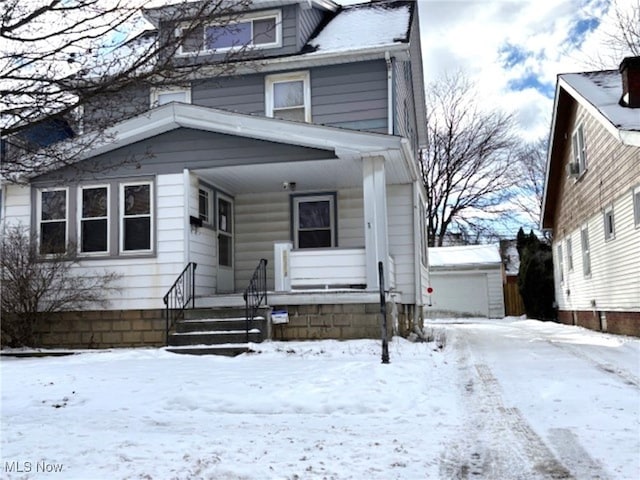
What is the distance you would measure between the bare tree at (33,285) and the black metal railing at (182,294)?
125 centimetres

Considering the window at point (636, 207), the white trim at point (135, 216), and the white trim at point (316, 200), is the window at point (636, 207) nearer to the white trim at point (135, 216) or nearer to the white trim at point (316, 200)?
the white trim at point (316, 200)

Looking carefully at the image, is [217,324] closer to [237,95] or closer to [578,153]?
[237,95]

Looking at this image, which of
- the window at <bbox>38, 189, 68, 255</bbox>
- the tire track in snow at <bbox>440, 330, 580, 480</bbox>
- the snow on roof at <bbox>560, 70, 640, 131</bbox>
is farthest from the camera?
the window at <bbox>38, 189, 68, 255</bbox>

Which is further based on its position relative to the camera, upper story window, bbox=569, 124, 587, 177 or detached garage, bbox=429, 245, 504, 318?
detached garage, bbox=429, 245, 504, 318

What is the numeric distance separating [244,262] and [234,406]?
795cm

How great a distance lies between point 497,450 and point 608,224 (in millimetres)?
11106

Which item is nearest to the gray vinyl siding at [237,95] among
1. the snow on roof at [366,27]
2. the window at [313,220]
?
the snow on roof at [366,27]

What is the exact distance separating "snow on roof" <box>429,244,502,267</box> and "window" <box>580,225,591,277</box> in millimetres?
11061

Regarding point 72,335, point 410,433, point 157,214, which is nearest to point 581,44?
point 157,214

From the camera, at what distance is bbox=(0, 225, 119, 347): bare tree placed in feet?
35.7

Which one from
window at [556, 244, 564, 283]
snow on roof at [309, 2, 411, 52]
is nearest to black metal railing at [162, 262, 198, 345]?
snow on roof at [309, 2, 411, 52]

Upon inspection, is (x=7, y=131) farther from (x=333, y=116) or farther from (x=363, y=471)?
(x=333, y=116)

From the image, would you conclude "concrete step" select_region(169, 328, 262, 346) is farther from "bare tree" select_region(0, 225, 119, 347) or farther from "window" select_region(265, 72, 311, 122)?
"window" select_region(265, 72, 311, 122)

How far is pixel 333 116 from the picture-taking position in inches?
547
